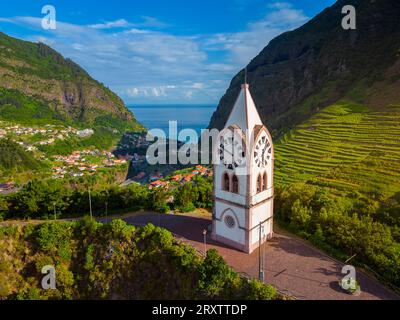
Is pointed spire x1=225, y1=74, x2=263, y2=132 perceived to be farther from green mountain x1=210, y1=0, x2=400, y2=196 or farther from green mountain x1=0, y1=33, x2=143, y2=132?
green mountain x1=0, y1=33, x2=143, y2=132

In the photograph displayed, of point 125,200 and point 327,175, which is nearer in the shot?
point 125,200

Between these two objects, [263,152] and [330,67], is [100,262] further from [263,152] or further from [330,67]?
[330,67]

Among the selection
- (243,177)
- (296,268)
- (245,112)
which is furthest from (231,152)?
(296,268)

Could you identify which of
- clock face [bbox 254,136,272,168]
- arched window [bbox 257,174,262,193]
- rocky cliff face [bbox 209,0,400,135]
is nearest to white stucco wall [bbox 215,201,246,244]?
arched window [bbox 257,174,262,193]

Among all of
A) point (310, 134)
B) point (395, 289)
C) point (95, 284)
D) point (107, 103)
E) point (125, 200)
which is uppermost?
point (107, 103)
